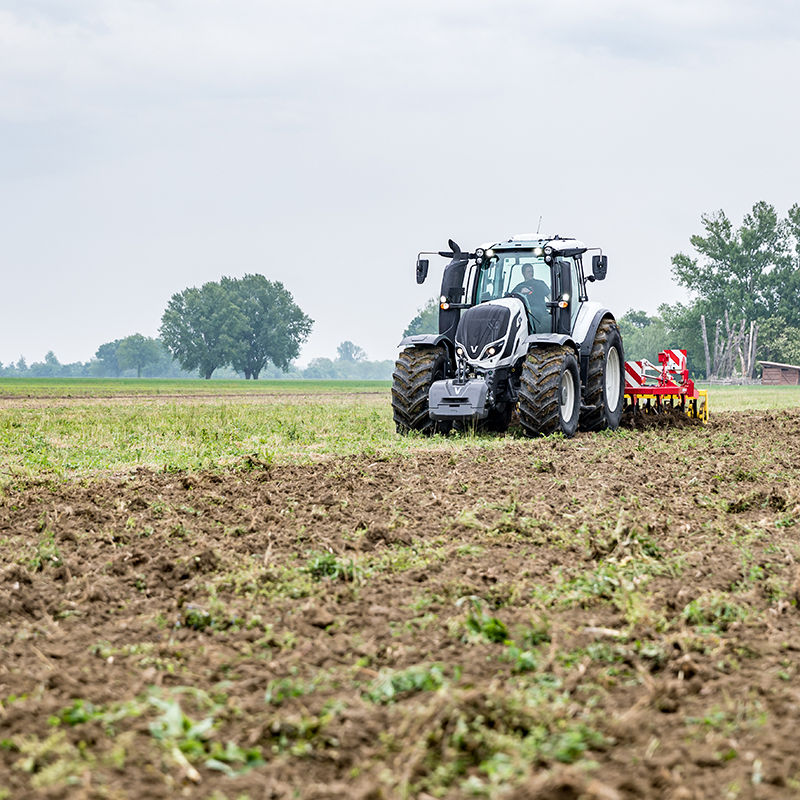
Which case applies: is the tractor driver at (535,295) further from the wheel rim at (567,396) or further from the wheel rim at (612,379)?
the wheel rim at (612,379)

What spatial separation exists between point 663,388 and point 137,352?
144 meters

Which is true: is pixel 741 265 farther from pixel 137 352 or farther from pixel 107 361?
pixel 107 361

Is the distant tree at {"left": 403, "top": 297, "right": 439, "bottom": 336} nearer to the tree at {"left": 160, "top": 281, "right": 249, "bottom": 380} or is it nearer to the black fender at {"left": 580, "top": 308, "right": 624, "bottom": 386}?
the tree at {"left": 160, "top": 281, "right": 249, "bottom": 380}

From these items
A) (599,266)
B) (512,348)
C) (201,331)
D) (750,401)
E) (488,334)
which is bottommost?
(750,401)

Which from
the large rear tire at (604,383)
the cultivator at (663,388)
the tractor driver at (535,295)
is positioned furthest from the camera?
the cultivator at (663,388)

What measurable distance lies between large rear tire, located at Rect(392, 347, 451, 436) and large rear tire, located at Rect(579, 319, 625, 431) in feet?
7.17

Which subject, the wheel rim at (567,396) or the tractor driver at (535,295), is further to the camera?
the tractor driver at (535,295)

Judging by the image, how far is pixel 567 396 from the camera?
13.3m

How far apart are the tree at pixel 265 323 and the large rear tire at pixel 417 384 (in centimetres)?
8621

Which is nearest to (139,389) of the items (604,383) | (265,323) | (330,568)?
(604,383)

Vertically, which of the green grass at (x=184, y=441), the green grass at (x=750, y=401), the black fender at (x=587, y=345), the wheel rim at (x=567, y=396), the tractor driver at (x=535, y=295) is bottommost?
the green grass at (x=750, y=401)

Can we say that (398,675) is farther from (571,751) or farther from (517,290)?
(517,290)

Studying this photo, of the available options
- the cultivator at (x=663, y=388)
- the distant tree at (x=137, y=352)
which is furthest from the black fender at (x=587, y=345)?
the distant tree at (x=137, y=352)

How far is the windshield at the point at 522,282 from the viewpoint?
13.6 m
